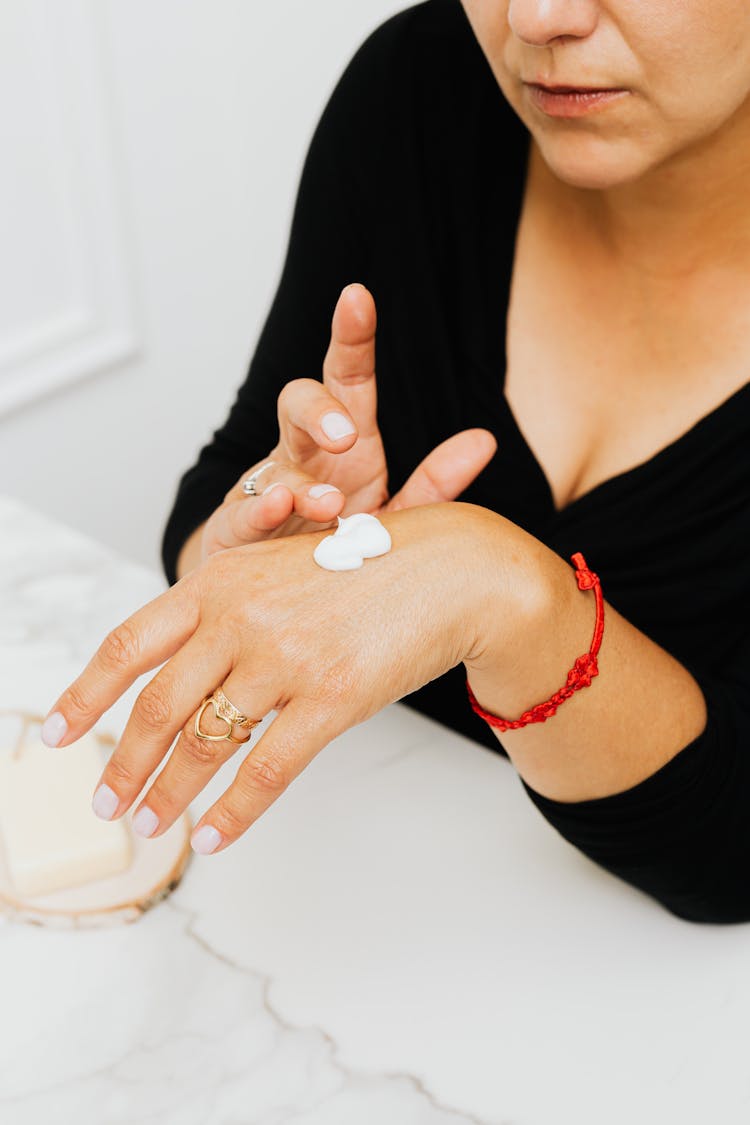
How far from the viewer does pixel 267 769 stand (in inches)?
27.2

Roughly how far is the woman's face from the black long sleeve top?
0.71 feet

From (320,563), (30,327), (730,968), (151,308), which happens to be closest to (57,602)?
(320,563)

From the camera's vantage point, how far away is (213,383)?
246 centimetres

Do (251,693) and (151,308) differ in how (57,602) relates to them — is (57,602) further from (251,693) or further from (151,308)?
(151,308)

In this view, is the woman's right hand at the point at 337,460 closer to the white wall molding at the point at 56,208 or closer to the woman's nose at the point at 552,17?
the woman's nose at the point at 552,17

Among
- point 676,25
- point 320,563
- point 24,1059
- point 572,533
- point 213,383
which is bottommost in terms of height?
point 213,383

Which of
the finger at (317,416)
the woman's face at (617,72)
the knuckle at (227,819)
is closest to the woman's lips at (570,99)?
the woman's face at (617,72)

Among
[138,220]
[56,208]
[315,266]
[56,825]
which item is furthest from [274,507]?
[138,220]

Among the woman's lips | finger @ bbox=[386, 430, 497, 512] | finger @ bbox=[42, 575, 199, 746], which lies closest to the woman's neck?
the woman's lips

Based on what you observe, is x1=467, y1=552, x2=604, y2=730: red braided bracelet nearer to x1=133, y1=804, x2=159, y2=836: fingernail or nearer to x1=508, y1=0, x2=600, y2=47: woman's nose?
x1=133, y1=804, x2=159, y2=836: fingernail

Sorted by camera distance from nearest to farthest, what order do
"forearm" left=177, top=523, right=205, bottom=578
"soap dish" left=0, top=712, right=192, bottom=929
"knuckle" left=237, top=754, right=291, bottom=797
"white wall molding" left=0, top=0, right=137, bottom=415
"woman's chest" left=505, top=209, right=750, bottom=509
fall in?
"knuckle" left=237, top=754, right=291, bottom=797
"soap dish" left=0, top=712, right=192, bottom=929
"woman's chest" left=505, top=209, right=750, bottom=509
"forearm" left=177, top=523, right=205, bottom=578
"white wall molding" left=0, top=0, right=137, bottom=415

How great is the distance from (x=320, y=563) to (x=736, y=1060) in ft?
1.25

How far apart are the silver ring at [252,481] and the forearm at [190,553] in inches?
8.1

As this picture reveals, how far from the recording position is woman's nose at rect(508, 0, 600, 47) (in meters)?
0.76
